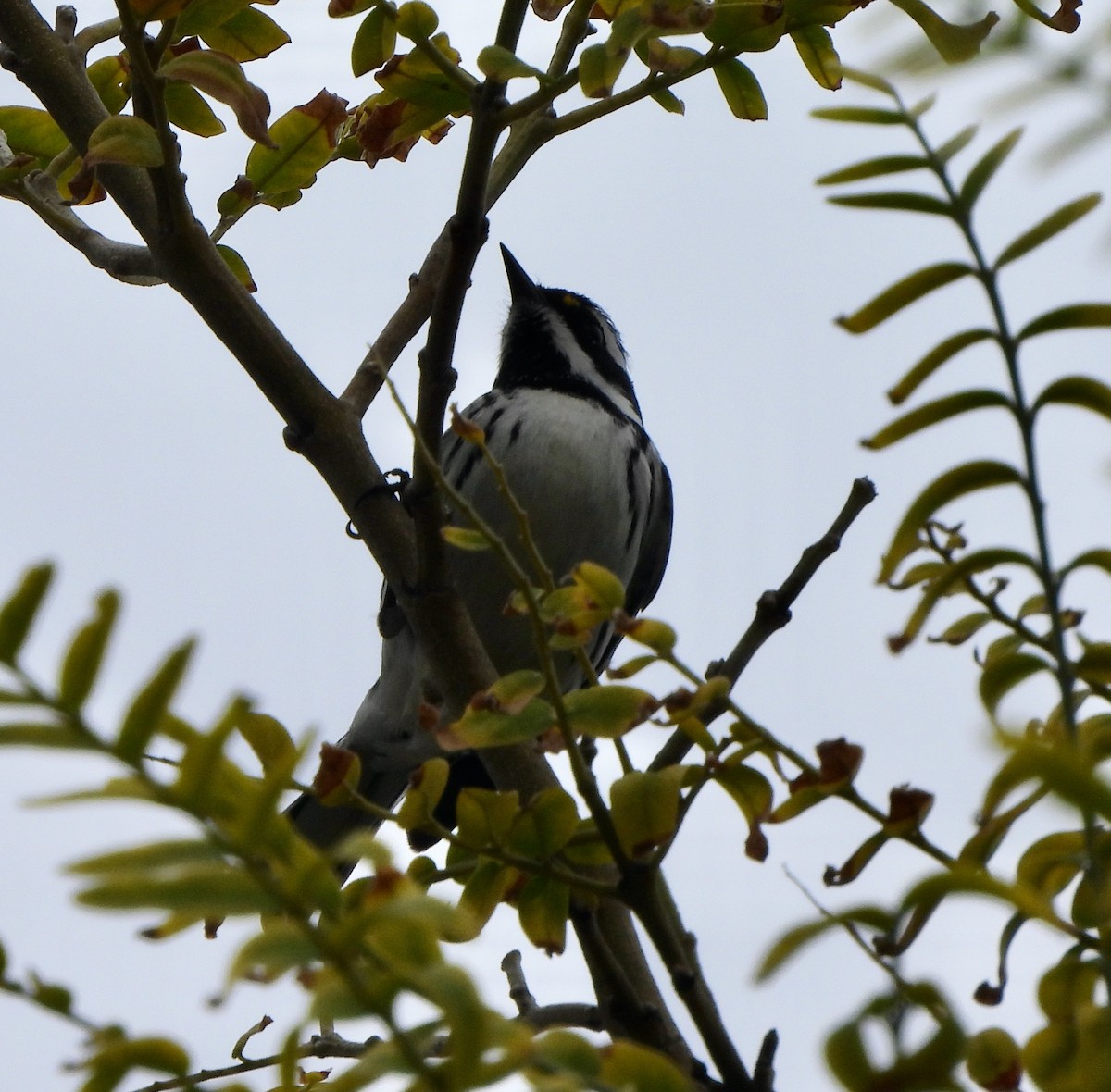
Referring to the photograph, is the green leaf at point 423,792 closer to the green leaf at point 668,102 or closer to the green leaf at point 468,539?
the green leaf at point 468,539

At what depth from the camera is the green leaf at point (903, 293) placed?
3.35 feet

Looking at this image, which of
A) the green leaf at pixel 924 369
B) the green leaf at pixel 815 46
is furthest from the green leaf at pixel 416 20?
the green leaf at pixel 924 369

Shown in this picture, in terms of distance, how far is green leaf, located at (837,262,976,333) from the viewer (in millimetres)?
1021

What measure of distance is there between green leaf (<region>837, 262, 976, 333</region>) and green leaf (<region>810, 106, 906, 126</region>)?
0.33 ft

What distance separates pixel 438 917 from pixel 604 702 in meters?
0.62

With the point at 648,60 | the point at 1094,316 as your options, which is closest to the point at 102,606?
the point at 1094,316

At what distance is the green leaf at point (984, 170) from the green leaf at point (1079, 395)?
0.13 m

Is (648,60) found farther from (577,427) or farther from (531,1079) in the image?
(577,427)

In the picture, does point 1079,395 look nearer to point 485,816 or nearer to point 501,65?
point 485,816

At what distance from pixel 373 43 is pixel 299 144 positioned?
1.48 ft

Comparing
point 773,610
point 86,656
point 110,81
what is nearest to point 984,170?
point 86,656

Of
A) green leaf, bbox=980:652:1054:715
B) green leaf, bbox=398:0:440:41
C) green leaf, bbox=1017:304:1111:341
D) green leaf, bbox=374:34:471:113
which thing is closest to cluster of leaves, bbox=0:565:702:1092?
green leaf, bbox=980:652:1054:715

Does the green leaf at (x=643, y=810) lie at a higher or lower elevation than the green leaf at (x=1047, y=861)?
higher

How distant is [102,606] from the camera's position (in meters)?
0.79
